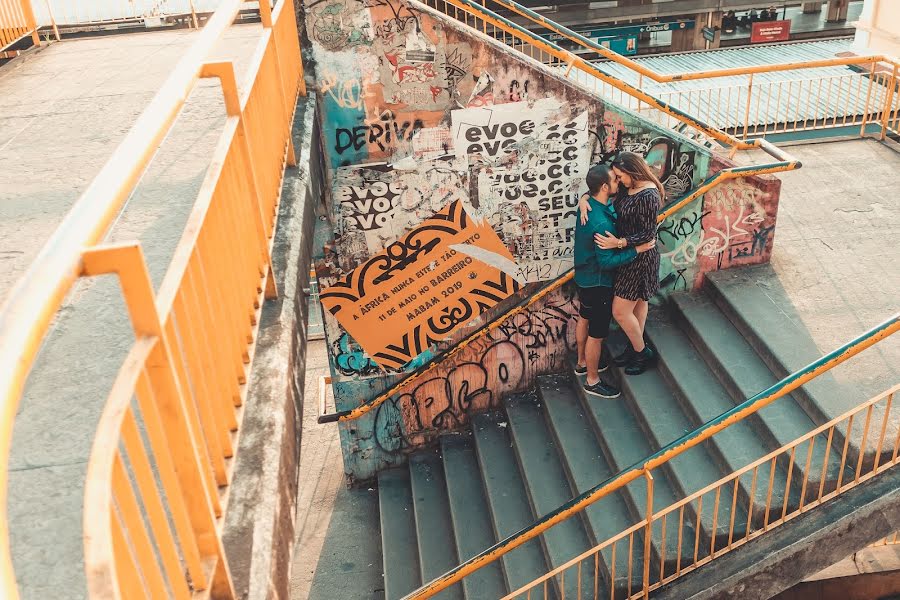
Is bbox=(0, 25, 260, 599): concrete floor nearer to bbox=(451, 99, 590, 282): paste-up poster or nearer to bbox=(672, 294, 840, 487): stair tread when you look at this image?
bbox=(451, 99, 590, 282): paste-up poster

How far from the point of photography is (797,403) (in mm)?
6125

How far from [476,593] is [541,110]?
13.8ft

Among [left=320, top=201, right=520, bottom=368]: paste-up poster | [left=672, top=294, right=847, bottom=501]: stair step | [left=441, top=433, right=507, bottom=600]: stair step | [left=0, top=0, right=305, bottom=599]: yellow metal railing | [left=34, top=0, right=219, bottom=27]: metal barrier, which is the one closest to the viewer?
[left=0, top=0, right=305, bottom=599]: yellow metal railing

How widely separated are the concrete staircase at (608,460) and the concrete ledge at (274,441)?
122 inches

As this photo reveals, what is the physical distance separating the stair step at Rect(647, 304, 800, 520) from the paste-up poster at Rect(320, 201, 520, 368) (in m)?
1.56

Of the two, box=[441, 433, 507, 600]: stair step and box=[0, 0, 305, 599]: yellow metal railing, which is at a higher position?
box=[0, 0, 305, 599]: yellow metal railing

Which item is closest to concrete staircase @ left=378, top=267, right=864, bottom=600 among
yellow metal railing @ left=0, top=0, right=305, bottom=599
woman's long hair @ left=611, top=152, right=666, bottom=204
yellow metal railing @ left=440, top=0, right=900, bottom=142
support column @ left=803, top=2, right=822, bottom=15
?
woman's long hair @ left=611, top=152, right=666, bottom=204

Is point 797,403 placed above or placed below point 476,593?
above

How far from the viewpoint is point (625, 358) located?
751 centimetres

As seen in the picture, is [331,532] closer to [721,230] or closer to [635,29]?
[721,230]

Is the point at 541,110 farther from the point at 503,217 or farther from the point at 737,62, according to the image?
the point at 737,62

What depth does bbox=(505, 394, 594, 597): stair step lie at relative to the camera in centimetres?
635

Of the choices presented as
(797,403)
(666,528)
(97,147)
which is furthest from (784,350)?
(97,147)

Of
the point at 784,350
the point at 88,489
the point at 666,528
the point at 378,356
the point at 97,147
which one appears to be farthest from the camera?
the point at 378,356
